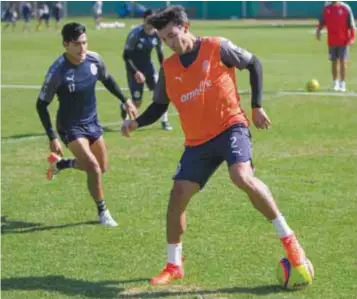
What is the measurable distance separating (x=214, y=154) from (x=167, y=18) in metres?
1.17

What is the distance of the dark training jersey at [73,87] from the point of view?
9.74 metres

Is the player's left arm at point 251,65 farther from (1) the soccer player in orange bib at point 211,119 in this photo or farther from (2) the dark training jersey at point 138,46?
(2) the dark training jersey at point 138,46

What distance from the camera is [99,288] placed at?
24.9ft

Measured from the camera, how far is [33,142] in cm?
1547

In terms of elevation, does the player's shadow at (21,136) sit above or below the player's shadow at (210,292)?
below

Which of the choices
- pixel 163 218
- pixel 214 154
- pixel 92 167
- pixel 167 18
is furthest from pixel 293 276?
pixel 92 167

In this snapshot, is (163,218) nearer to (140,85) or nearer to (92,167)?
(92,167)

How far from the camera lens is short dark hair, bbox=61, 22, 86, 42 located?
367 inches

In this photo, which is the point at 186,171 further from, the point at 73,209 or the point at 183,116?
the point at 73,209

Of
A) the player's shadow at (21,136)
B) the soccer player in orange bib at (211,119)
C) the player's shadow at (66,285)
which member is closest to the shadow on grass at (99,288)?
the player's shadow at (66,285)

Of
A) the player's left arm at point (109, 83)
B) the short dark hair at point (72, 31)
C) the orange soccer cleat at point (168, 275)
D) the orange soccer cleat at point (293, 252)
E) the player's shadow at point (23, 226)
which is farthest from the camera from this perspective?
the player's left arm at point (109, 83)

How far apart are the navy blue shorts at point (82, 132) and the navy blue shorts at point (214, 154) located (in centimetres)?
240

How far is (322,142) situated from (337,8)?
25.8 feet

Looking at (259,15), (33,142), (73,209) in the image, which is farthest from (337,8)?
(259,15)
